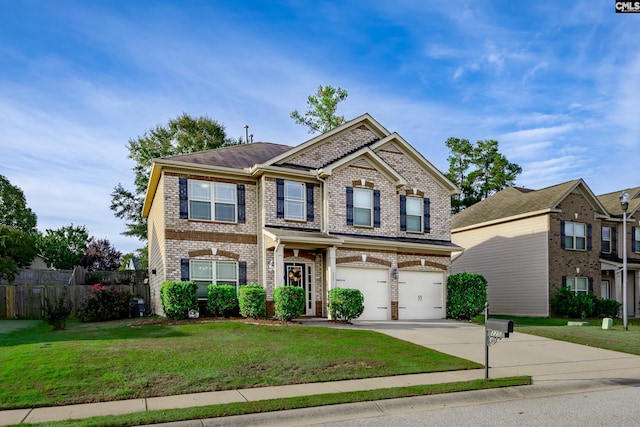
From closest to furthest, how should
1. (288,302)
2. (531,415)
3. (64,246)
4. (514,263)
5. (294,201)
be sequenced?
1. (531,415)
2. (288,302)
3. (294,201)
4. (514,263)
5. (64,246)

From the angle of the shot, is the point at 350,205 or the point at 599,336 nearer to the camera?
the point at 599,336

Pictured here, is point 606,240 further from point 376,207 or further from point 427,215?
point 376,207

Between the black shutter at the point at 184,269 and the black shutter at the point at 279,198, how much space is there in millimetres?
3862

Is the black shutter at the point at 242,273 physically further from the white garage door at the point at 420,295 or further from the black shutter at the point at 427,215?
the black shutter at the point at 427,215

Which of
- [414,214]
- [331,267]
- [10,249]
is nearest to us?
[331,267]

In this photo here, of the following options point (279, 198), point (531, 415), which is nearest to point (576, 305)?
point (279, 198)

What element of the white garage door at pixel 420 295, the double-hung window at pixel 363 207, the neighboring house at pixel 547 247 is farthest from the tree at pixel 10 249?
the neighboring house at pixel 547 247

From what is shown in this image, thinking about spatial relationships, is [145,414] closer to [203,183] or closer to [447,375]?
[447,375]

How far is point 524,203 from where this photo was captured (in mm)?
27828

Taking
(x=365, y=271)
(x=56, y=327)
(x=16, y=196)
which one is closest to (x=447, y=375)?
(x=365, y=271)

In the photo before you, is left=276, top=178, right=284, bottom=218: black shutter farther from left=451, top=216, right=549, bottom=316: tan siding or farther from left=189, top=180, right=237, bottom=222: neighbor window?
left=451, top=216, right=549, bottom=316: tan siding

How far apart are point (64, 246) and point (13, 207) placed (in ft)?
25.5

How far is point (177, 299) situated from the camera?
655 inches

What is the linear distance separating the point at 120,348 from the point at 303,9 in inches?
357
